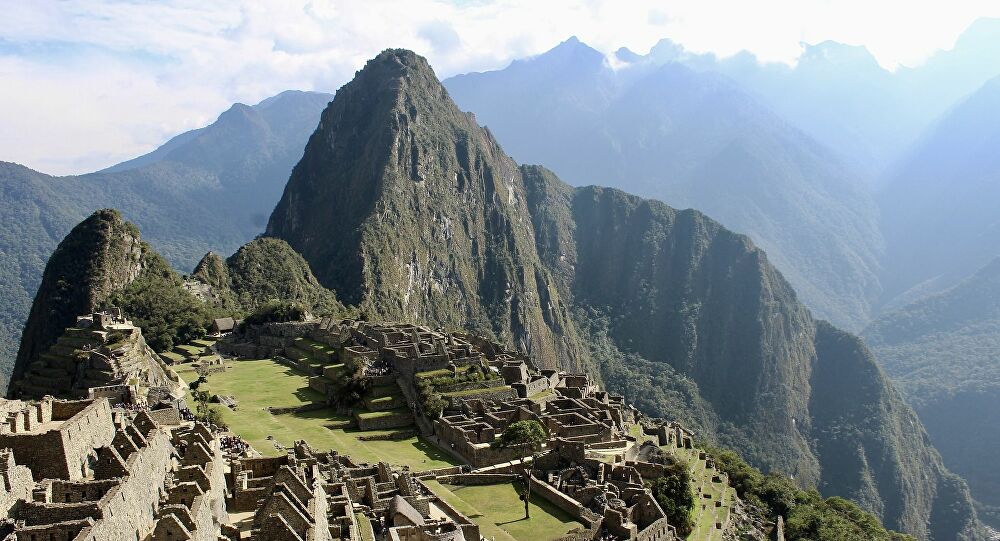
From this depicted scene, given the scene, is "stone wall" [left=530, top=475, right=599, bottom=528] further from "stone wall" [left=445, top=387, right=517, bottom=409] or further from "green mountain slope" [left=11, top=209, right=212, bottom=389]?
"green mountain slope" [left=11, top=209, right=212, bottom=389]

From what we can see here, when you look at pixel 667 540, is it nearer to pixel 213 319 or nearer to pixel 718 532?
pixel 718 532

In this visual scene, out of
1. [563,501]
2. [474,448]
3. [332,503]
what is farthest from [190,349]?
[332,503]

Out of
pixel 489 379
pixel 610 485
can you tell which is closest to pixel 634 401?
pixel 489 379

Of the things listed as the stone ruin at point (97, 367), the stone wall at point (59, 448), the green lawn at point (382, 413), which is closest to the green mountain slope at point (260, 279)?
the stone ruin at point (97, 367)

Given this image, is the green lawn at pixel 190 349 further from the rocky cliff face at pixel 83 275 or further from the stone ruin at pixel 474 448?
the rocky cliff face at pixel 83 275

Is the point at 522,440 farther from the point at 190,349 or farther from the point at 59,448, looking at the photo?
the point at 190,349

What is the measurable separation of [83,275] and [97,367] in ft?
169

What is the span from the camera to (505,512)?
1499 inches

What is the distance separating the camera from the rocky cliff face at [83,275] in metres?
89.6

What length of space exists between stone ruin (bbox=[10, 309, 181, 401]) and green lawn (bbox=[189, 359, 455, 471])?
4.71m

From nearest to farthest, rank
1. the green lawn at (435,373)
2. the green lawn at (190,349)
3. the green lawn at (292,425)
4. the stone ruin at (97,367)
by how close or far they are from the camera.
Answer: the green lawn at (292,425) < the stone ruin at (97,367) < the green lawn at (435,373) < the green lawn at (190,349)

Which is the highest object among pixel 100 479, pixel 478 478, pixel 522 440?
pixel 100 479

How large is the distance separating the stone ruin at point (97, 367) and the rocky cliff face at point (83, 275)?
37.8 meters

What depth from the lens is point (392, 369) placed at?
58.0 meters
